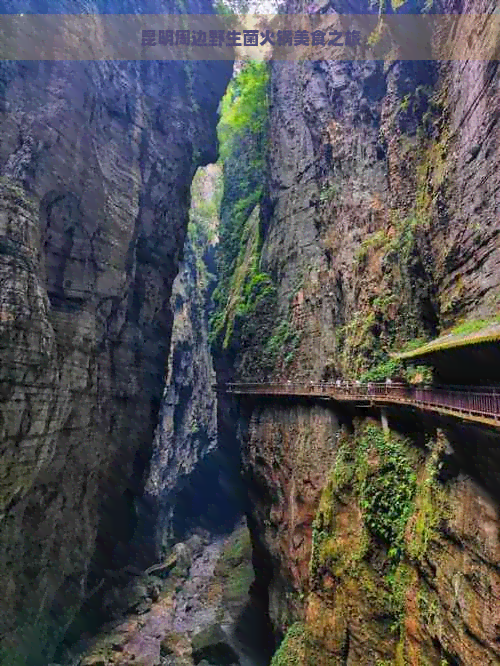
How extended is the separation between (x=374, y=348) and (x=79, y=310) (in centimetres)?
1194

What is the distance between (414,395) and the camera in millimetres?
11883

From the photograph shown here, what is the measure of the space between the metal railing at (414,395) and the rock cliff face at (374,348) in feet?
1.60

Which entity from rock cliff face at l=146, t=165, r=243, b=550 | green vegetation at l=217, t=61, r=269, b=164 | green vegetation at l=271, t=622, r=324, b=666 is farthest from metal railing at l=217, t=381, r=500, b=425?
green vegetation at l=217, t=61, r=269, b=164

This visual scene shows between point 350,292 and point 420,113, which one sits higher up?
point 420,113

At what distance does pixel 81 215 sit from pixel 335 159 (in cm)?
1205

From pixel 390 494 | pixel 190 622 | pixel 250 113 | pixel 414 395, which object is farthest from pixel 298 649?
pixel 250 113

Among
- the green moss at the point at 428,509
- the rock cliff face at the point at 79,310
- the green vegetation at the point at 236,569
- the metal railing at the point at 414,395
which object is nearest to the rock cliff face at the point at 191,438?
the green vegetation at the point at 236,569

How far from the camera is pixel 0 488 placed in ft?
48.5

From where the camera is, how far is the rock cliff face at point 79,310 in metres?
15.5

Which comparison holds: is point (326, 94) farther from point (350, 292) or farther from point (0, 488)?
point (0, 488)

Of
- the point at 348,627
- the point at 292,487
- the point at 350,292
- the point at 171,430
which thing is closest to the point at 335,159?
the point at 350,292

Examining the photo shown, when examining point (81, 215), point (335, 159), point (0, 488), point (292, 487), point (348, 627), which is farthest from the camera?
point (335, 159)

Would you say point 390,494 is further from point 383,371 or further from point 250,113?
point 250,113

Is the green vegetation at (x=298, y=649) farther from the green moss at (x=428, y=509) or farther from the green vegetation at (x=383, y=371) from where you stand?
the green vegetation at (x=383, y=371)
